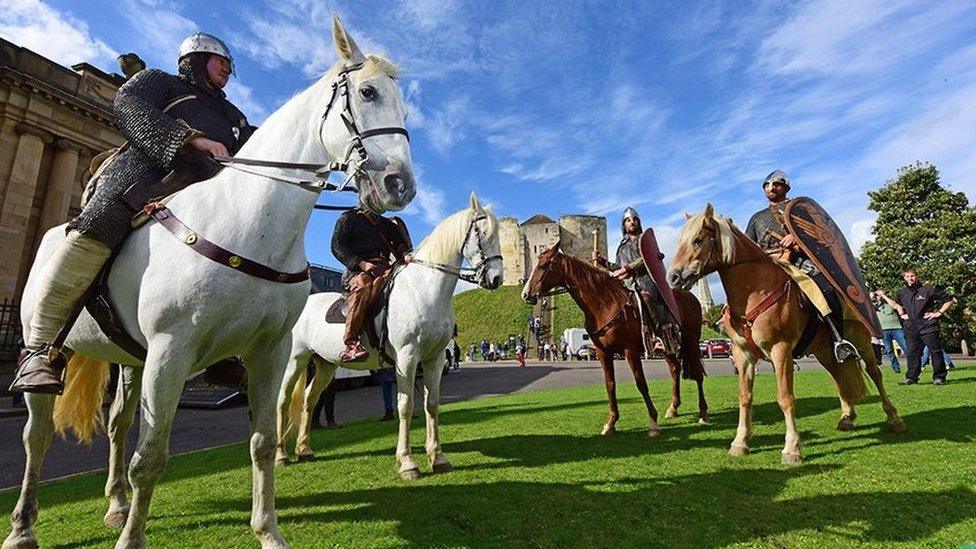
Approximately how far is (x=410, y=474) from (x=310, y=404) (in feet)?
8.50

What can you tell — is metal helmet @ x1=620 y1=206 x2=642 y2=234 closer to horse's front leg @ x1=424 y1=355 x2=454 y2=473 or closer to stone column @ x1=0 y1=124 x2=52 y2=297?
horse's front leg @ x1=424 y1=355 x2=454 y2=473

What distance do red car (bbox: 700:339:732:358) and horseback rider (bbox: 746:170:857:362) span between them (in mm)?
39040

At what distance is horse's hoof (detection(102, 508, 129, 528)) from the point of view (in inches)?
150

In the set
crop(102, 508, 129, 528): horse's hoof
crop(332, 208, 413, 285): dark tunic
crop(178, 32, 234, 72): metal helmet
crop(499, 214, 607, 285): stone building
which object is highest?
crop(499, 214, 607, 285): stone building

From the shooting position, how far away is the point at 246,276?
2838mm

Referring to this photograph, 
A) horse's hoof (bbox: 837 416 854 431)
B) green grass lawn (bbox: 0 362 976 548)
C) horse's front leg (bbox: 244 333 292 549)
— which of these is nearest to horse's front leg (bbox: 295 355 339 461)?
green grass lawn (bbox: 0 362 976 548)

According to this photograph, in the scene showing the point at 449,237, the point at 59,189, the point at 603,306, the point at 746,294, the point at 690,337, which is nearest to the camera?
the point at 746,294

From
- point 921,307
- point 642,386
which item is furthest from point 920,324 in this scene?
point 642,386

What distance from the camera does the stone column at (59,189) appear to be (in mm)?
20708

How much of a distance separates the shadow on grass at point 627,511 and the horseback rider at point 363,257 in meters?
1.96

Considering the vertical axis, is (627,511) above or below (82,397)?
below

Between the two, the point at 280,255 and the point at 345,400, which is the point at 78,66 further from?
the point at 280,255

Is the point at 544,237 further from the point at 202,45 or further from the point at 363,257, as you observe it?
the point at 202,45

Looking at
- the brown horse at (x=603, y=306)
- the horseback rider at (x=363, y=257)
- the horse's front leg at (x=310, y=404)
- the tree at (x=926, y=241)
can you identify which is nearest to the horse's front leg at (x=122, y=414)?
the horseback rider at (x=363, y=257)
